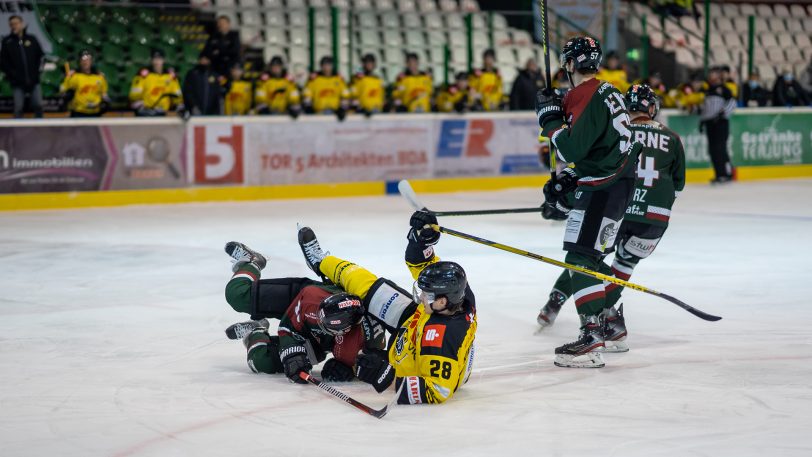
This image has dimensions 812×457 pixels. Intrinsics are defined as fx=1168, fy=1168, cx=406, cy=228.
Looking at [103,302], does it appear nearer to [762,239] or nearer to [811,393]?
[811,393]

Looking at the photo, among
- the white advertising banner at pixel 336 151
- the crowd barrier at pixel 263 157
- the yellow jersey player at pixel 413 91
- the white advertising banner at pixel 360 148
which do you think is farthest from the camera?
the yellow jersey player at pixel 413 91

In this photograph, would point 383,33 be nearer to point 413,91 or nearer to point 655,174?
point 413,91

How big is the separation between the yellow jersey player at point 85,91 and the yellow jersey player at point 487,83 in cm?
542

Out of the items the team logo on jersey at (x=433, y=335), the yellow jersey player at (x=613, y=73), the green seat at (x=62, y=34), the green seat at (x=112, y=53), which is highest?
the green seat at (x=62, y=34)

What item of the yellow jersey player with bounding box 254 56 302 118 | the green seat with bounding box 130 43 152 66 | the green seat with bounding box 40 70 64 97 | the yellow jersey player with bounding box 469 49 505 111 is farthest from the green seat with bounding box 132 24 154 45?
the yellow jersey player with bounding box 469 49 505 111

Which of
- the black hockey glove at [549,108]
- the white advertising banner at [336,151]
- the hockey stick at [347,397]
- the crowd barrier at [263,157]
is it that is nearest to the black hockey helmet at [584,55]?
the black hockey glove at [549,108]

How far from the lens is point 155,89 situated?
14.4 metres

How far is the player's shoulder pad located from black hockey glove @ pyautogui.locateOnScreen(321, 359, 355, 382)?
54 centimetres

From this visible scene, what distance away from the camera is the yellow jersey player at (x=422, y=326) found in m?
4.95

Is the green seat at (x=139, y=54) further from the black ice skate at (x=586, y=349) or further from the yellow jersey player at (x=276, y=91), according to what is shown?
the black ice skate at (x=586, y=349)

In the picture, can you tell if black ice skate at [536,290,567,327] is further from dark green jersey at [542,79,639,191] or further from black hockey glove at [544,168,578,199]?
dark green jersey at [542,79,639,191]

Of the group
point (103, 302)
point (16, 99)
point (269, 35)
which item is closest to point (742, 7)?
point (269, 35)

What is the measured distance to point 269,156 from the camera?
14961mm

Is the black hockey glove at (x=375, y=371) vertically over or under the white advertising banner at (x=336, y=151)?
under
